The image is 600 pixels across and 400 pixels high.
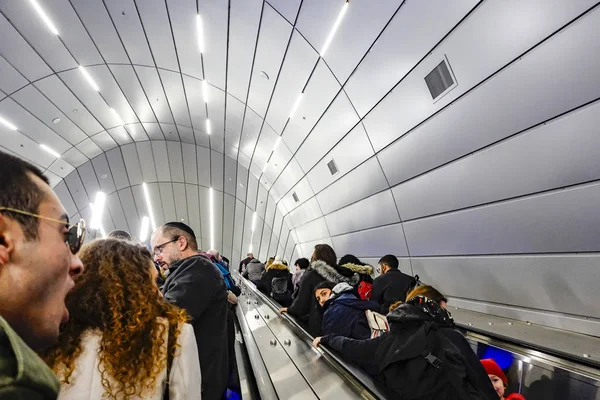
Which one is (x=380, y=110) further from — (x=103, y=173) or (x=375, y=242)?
(x=103, y=173)

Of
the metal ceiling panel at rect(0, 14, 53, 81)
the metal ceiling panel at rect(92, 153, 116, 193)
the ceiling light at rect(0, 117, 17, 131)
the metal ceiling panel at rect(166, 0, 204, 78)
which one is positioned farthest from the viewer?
the metal ceiling panel at rect(92, 153, 116, 193)

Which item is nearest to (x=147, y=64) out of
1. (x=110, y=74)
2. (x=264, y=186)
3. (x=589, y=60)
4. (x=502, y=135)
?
(x=110, y=74)

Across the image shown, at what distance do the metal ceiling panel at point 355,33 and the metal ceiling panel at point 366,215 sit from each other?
2.89m

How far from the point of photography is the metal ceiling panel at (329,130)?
7.04 meters

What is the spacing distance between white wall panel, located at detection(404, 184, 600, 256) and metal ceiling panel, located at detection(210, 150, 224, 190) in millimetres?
15122

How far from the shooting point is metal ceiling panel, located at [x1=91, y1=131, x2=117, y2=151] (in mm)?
16812

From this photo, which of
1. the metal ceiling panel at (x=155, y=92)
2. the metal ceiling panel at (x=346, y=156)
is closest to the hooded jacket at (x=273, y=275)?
the metal ceiling panel at (x=346, y=156)

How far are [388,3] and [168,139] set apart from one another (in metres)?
17.3

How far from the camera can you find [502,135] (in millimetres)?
4223

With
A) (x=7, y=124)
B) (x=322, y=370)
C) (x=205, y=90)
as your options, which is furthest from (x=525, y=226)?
(x=7, y=124)

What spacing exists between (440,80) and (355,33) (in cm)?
181

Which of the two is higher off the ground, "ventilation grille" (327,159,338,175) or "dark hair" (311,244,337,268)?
"ventilation grille" (327,159,338,175)

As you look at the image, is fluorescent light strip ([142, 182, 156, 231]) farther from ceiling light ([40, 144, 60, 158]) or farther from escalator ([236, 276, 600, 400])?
escalator ([236, 276, 600, 400])

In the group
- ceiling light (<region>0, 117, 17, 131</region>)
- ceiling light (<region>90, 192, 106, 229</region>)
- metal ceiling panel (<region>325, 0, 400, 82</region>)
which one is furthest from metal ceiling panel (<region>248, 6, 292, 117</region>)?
ceiling light (<region>90, 192, 106, 229</region>)
